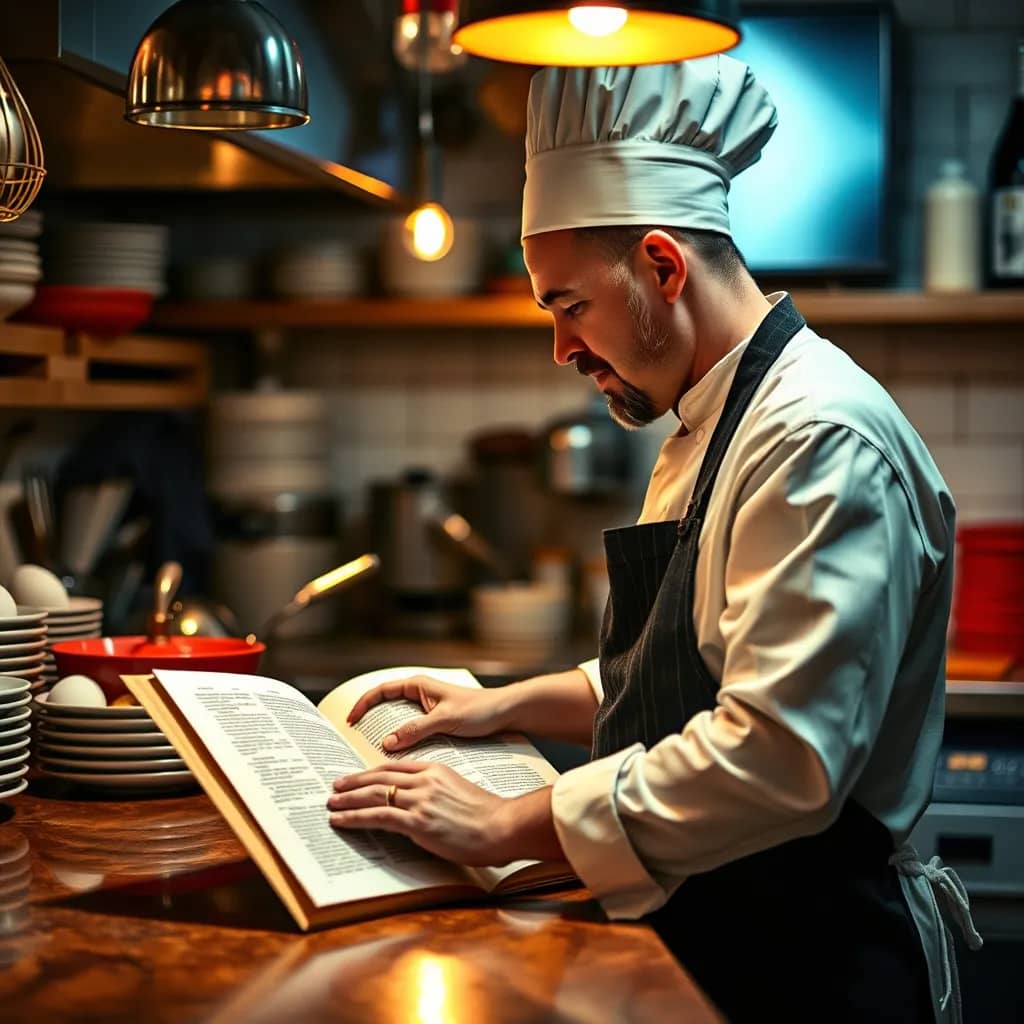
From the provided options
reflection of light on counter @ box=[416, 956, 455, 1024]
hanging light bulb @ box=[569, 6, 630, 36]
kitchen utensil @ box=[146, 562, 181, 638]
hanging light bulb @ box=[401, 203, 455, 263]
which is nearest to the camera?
reflection of light on counter @ box=[416, 956, 455, 1024]

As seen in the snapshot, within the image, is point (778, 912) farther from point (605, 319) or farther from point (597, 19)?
point (597, 19)

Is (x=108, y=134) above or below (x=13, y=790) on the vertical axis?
above

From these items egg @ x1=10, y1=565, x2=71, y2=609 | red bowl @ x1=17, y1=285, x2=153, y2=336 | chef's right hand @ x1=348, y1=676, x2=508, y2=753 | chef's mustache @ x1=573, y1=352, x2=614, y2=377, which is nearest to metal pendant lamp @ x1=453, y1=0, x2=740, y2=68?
chef's mustache @ x1=573, y1=352, x2=614, y2=377

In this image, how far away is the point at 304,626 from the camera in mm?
3588

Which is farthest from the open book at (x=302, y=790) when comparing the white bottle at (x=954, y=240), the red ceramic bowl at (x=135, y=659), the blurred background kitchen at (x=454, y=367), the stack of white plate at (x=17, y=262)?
the white bottle at (x=954, y=240)

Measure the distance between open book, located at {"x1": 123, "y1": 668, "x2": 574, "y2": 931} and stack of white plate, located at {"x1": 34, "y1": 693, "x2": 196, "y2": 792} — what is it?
0.20 m

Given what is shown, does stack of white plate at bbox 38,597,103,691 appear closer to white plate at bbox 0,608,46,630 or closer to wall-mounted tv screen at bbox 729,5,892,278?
white plate at bbox 0,608,46,630

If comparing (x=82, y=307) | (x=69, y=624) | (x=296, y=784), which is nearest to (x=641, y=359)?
(x=296, y=784)

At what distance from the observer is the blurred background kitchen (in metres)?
2.95

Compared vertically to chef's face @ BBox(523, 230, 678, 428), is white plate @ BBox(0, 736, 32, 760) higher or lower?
lower

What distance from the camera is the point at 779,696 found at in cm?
127

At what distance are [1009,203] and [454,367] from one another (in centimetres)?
132

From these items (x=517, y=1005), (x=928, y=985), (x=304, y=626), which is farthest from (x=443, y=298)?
(x=517, y=1005)

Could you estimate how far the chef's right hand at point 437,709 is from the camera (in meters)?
1.64
